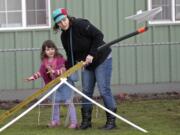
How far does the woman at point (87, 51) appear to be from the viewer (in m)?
8.69

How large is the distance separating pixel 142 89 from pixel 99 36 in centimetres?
500

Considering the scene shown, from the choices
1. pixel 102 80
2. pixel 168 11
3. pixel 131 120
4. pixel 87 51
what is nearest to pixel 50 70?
pixel 87 51

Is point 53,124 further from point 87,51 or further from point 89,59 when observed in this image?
point 89,59

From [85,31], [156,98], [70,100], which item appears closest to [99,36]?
[85,31]

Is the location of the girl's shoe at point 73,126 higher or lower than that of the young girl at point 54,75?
lower

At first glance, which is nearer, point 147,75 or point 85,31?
point 85,31

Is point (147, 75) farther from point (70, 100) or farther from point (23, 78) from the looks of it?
point (70, 100)

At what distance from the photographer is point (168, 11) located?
13.9 metres

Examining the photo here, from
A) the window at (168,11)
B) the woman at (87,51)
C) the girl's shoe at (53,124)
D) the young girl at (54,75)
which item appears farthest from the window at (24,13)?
the woman at (87,51)

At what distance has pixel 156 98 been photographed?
13.0 metres

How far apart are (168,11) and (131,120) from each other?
453cm

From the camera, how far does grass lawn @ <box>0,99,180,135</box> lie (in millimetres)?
8906

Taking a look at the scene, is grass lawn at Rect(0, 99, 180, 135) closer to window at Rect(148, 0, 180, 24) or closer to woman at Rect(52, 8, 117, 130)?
woman at Rect(52, 8, 117, 130)

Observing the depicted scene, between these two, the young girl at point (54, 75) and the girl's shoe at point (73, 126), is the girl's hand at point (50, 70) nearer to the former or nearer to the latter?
the young girl at point (54, 75)
